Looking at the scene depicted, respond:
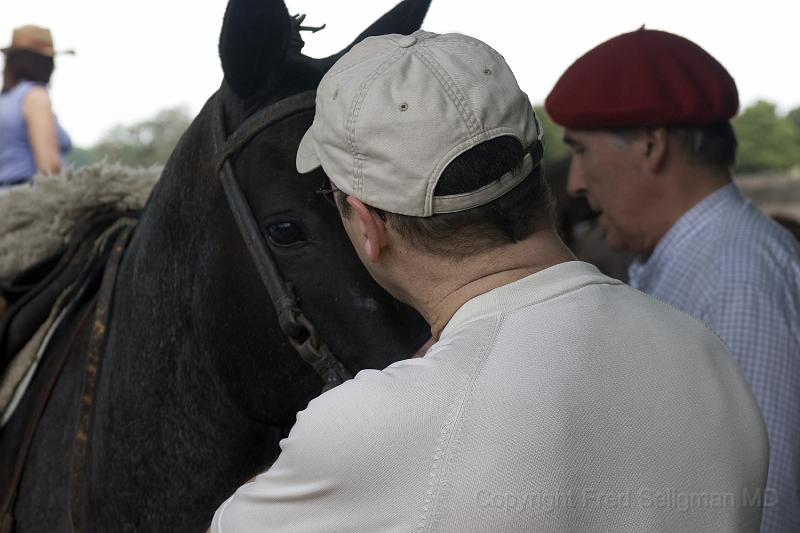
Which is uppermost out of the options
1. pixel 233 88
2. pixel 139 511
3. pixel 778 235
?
pixel 233 88

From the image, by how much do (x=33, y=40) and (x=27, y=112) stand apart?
529mm

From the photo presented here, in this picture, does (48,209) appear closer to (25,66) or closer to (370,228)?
(370,228)

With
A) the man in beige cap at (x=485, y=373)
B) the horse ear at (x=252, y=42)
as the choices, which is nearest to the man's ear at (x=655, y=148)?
the horse ear at (x=252, y=42)

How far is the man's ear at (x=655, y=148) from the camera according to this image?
271cm

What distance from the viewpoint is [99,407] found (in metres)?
2.31

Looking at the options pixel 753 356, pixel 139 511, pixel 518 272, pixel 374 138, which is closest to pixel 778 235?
pixel 753 356

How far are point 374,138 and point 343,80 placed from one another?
14cm

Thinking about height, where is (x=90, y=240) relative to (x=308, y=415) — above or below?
below

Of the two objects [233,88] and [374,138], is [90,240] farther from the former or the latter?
[374,138]

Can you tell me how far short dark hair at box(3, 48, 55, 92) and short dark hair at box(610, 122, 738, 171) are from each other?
3.57m

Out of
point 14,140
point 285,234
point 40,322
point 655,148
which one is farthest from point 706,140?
point 14,140

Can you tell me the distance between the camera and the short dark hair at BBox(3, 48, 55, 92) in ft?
16.2

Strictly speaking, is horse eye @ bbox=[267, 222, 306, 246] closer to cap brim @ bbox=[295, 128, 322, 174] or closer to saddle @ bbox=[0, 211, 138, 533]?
cap brim @ bbox=[295, 128, 322, 174]

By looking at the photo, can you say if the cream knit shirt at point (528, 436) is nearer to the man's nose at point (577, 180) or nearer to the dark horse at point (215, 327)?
the dark horse at point (215, 327)
